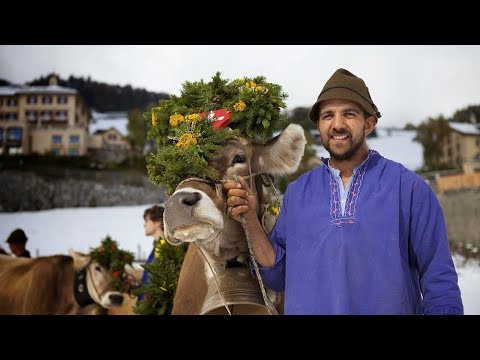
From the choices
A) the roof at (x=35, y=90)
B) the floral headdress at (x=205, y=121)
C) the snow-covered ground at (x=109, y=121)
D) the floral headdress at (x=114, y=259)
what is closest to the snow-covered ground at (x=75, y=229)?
the floral headdress at (x=114, y=259)

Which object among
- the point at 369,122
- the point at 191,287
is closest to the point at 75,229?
the point at 191,287

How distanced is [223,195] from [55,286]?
13.8 feet

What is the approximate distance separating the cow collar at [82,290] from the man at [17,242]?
112 cm

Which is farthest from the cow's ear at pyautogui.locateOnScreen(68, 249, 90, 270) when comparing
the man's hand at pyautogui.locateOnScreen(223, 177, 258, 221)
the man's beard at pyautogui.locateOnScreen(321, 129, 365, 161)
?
the man's beard at pyautogui.locateOnScreen(321, 129, 365, 161)

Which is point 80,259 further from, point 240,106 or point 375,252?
point 375,252

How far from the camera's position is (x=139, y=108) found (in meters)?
7.16

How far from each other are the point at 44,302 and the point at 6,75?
250 centimetres

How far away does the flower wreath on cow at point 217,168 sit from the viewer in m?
2.22

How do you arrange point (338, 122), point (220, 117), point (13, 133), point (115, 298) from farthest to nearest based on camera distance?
point (13, 133) < point (115, 298) < point (220, 117) < point (338, 122)

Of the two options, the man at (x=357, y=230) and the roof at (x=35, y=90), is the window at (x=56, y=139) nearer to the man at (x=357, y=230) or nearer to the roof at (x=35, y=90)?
the roof at (x=35, y=90)

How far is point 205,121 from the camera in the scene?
241 centimetres

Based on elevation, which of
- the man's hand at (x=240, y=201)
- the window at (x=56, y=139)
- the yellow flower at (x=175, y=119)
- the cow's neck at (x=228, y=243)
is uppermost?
the window at (x=56, y=139)
